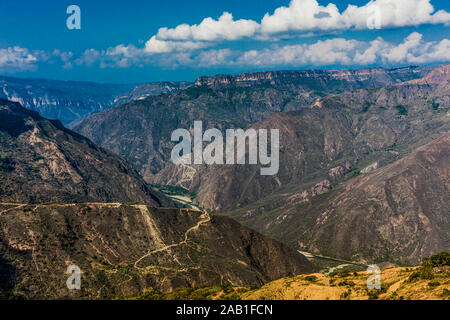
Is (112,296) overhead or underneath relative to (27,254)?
underneath

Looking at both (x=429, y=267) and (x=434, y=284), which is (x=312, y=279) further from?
(x=434, y=284)

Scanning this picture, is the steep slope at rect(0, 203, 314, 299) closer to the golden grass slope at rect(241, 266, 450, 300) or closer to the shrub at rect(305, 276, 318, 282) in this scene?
the golden grass slope at rect(241, 266, 450, 300)

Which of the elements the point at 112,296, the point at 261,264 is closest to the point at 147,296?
the point at 112,296

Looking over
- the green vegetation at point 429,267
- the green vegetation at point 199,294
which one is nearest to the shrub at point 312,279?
the green vegetation at point 199,294

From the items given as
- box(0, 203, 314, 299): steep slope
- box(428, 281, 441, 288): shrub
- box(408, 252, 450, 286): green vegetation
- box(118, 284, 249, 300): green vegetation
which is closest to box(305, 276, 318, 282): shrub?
box(118, 284, 249, 300): green vegetation

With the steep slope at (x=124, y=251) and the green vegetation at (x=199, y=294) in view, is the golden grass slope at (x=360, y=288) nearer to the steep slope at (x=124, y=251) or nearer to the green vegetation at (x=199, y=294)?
the green vegetation at (x=199, y=294)

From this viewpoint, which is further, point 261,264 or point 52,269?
point 261,264

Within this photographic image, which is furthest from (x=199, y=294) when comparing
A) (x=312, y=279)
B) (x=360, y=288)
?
(x=360, y=288)
